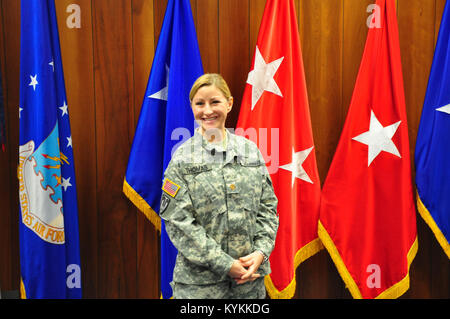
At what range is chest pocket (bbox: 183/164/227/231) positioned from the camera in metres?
1.26

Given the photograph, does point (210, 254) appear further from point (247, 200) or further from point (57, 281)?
point (57, 281)

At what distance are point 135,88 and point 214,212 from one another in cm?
108

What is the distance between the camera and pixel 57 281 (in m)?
1.81

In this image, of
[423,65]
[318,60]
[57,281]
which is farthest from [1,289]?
[423,65]

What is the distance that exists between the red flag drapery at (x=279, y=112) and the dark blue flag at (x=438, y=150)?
Result: 2.10 feet

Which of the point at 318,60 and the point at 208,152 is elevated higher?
the point at 318,60

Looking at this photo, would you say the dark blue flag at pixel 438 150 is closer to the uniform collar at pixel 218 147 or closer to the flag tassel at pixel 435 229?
the flag tassel at pixel 435 229

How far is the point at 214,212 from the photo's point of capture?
1.27 meters

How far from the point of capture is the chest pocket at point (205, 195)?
4.14ft

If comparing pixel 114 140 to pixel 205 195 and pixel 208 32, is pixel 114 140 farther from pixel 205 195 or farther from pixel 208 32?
pixel 205 195

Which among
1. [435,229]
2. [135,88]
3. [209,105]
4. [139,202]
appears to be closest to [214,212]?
[209,105]

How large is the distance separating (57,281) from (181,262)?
863 mm

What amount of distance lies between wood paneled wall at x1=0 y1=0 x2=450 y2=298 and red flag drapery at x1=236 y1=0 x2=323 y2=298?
18cm

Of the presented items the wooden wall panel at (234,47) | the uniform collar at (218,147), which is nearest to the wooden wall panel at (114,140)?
the wooden wall panel at (234,47)
